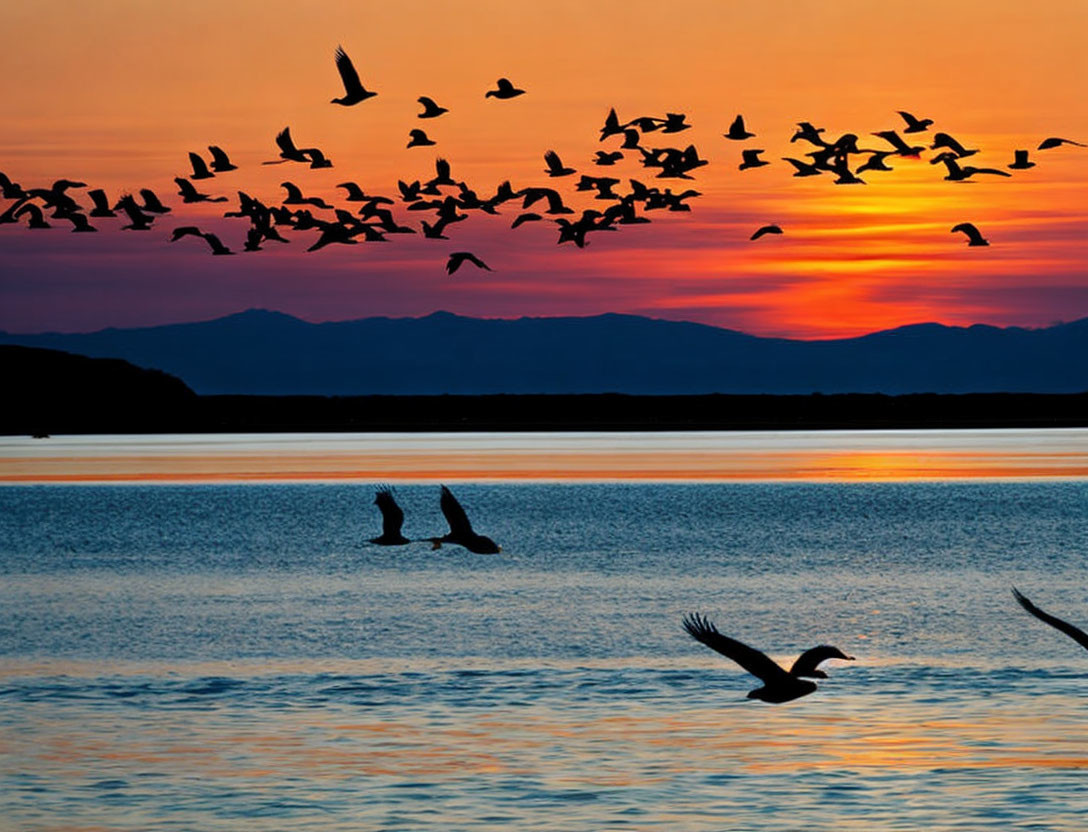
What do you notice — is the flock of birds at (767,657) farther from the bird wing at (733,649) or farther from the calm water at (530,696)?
the calm water at (530,696)

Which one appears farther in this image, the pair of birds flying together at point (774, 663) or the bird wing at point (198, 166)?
the bird wing at point (198, 166)

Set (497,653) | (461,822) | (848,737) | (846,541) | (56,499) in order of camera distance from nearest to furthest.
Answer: (461,822), (848,737), (497,653), (846,541), (56,499)

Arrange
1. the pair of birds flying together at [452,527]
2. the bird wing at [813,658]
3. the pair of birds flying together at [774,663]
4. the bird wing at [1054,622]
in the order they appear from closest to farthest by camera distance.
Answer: the bird wing at [1054,622]
the pair of birds flying together at [774,663]
the bird wing at [813,658]
the pair of birds flying together at [452,527]

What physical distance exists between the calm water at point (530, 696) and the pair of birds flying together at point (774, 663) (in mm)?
842

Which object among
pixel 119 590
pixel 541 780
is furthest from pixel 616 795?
pixel 119 590

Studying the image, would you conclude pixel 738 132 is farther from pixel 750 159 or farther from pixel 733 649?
pixel 733 649

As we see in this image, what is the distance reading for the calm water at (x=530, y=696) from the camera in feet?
69.4

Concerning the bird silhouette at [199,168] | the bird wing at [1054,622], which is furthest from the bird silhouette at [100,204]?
the bird wing at [1054,622]

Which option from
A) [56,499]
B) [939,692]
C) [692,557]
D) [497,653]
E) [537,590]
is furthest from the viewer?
[56,499]

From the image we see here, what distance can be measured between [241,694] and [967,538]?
49996 millimetres

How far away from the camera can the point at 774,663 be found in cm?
2195

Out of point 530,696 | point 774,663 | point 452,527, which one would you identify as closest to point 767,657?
point 774,663

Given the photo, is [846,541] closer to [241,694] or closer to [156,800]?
[241,694]

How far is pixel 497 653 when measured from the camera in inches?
1329
